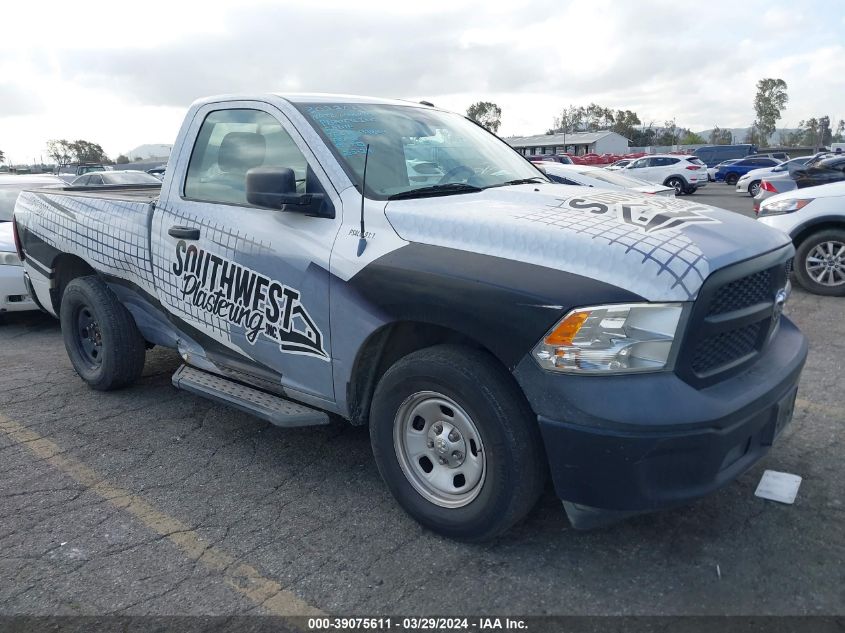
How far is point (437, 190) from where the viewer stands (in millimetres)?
3520

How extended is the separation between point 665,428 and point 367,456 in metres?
1.99

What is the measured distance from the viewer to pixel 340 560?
120 inches

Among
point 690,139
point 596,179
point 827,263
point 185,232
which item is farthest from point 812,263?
point 690,139

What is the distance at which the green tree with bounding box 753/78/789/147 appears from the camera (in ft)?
316

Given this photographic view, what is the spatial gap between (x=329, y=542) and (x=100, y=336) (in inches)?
108

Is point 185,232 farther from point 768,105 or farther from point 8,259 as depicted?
point 768,105

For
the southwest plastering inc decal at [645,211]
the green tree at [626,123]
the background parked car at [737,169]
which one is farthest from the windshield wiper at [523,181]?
the green tree at [626,123]

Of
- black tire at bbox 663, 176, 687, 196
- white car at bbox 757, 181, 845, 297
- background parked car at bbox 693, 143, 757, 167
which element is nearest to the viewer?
white car at bbox 757, 181, 845, 297

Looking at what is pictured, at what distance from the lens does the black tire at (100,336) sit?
15.9 feet

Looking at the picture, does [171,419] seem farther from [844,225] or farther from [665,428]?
[844,225]

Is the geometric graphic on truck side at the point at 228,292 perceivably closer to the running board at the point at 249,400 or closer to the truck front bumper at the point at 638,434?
the running board at the point at 249,400

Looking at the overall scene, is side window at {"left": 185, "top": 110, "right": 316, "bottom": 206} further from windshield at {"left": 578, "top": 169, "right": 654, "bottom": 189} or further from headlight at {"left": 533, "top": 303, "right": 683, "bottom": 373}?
windshield at {"left": 578, "top": 169, "right": 654, "bottom": 189}

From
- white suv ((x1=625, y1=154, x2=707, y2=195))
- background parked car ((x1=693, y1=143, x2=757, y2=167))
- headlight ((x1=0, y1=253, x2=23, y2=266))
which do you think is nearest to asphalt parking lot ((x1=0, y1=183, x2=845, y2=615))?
headlight ((x1=0, y1=253, x2=23, y2=266))

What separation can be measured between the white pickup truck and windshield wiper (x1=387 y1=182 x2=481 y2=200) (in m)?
0.01
